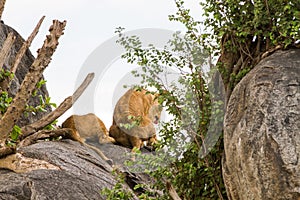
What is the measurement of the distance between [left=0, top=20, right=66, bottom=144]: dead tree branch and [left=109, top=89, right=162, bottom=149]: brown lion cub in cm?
236

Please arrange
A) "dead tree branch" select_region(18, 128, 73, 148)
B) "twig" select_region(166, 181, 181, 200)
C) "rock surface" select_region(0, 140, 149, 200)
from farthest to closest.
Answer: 1. "dead tree branch" select_region(18, 128, 73, 148)
2. "rock surface" select_region(0, 140, 149, 200)
3. "twig" select_region(166, 181, 181, 200)

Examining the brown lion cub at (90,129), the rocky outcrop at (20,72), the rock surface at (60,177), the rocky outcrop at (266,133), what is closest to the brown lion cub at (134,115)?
the brown lion cub at (90,129)

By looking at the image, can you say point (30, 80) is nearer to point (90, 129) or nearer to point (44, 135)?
point (44, 135)

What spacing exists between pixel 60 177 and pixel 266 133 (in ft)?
8.79

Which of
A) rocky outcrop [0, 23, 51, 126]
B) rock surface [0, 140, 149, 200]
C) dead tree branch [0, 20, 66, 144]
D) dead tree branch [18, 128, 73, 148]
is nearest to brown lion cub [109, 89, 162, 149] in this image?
dead tree branch [18, 128, 73, 148]

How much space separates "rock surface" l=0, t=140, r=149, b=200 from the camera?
4.88m

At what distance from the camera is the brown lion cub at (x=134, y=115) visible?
27.0 feet

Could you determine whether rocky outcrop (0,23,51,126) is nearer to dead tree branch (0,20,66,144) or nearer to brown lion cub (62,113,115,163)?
brown lion cub (62,113,115,163)

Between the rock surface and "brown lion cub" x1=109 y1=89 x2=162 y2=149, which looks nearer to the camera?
the rock surface

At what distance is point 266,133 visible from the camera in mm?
3434

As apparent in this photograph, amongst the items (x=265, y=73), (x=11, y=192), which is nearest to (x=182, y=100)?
(x=265, y=73)

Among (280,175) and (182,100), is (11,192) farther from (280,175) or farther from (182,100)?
(280,175)

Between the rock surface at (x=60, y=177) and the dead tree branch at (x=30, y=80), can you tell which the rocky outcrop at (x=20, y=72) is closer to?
the rock surface at (x=60, y=177)

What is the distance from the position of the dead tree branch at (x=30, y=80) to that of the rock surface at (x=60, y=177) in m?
0.35
